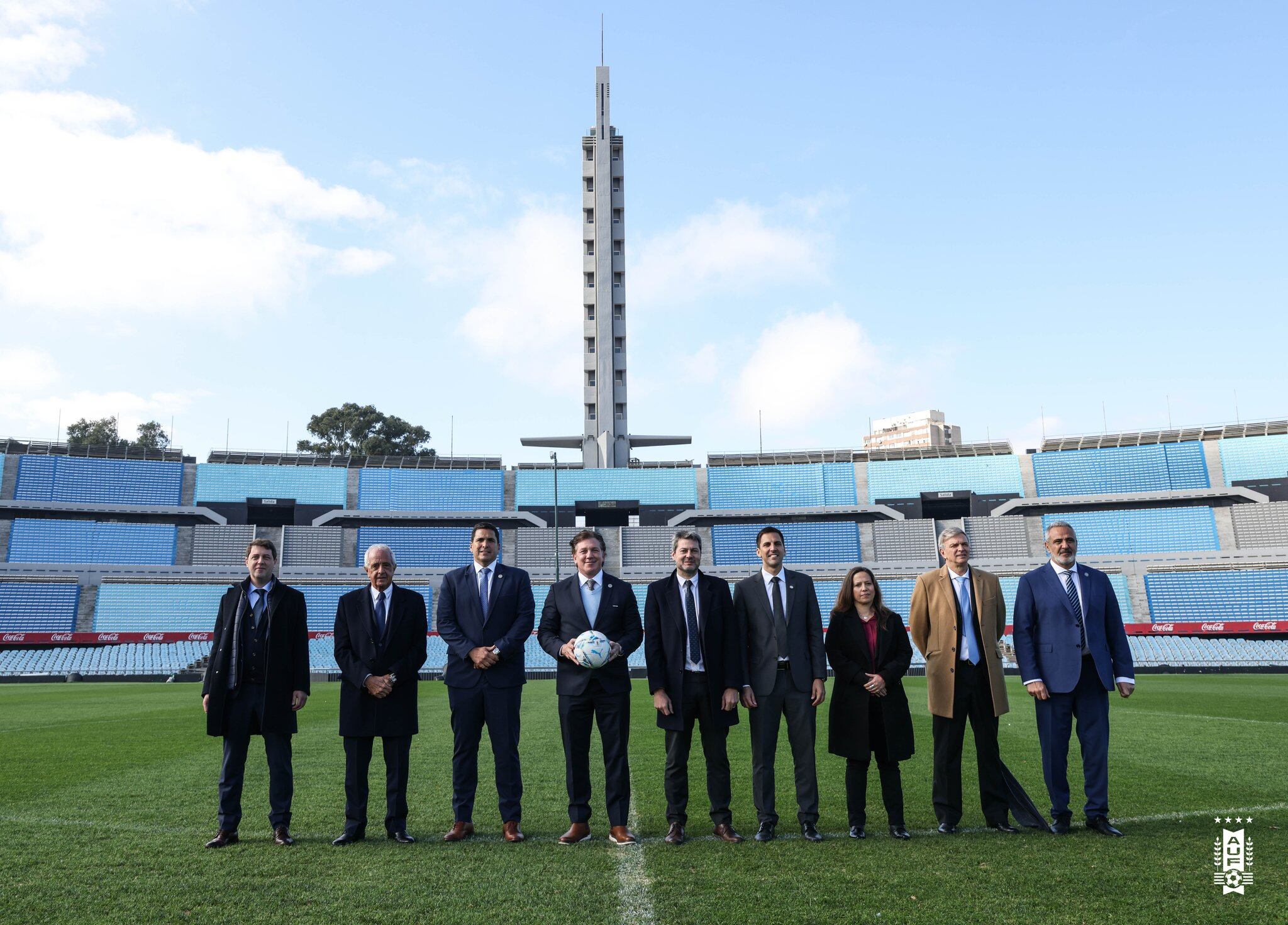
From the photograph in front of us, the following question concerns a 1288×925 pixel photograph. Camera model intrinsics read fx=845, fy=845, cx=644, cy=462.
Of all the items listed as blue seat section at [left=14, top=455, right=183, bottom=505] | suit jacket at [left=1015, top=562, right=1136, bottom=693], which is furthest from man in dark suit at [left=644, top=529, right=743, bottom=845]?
blue seat section at [left=14, top=455, right=183, bottom=505]

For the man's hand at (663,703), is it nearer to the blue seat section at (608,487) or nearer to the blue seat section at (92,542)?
the blue seat section at (608,487)

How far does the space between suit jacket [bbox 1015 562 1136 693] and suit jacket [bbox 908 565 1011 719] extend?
0.57 feet

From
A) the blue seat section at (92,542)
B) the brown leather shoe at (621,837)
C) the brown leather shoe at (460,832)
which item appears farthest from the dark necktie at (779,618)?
the blue seat section at (92,542)

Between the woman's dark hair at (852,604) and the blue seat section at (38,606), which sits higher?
the blue seat section at (38,606)

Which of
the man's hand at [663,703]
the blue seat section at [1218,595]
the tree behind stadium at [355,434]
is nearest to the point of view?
the man's hand at [663,703]

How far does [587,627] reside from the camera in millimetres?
5914

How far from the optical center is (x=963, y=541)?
238 inches

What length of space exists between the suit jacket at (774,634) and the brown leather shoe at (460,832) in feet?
6.82

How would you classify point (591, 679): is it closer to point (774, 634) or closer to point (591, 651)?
point (591, 651)

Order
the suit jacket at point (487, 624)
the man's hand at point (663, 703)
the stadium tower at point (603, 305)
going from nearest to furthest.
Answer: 1. the man's hand at point (663, 703)
2. the suit jacket at point (487, 624)
3. the stadium tower at point (603, 305)

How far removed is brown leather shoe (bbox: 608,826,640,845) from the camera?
532 cm

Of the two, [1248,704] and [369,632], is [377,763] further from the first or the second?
[1248,704]

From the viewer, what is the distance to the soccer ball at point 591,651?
5.62m

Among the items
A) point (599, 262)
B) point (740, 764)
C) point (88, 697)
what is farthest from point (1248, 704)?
point (599, 262)
